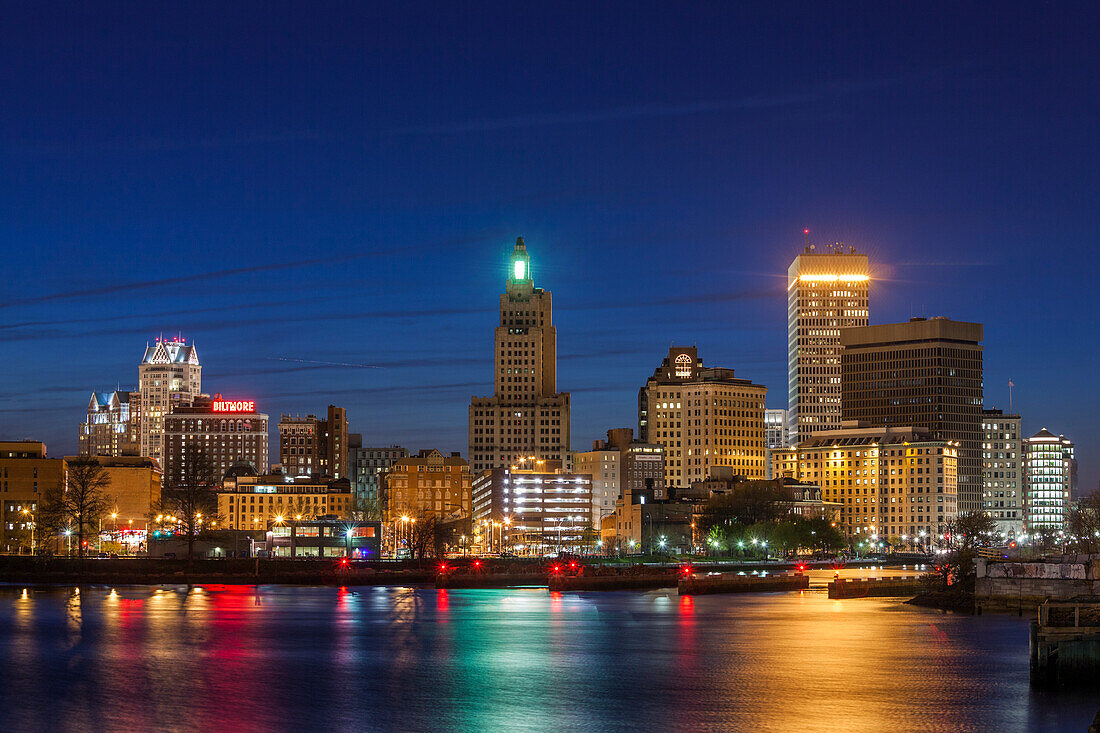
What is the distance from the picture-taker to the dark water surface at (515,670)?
212ft

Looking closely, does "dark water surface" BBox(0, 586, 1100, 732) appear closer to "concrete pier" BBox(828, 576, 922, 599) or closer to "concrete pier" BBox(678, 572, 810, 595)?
"concrete pier" BBox(828, 576, 922, 599)

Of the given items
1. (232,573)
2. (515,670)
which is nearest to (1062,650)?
(515,670)

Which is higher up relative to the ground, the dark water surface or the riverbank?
the dark water surface

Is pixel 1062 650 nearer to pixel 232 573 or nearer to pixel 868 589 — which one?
pixel 868 589

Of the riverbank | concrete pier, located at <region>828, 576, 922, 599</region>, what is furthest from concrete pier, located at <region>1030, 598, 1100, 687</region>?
the riverbank

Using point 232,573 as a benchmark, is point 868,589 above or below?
above

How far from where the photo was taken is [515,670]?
82.6 m

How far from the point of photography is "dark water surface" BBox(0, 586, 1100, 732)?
212 ft

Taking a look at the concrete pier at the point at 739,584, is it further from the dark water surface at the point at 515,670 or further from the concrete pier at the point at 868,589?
the dark water surface at the point at 515,670

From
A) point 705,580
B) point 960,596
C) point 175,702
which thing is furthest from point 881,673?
point 705,580

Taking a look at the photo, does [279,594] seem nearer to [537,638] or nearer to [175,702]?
[537,638]

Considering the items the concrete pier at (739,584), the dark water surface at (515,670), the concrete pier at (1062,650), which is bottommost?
the concrete pier at (739,584)

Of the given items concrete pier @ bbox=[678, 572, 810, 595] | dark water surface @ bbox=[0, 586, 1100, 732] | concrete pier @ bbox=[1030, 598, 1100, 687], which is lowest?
concrete pier @ bbox=[678, 572, 810, 595]

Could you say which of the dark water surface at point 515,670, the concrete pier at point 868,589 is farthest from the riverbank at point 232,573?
the dark water surface at point 515,670
